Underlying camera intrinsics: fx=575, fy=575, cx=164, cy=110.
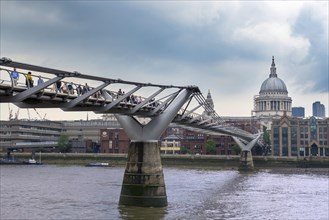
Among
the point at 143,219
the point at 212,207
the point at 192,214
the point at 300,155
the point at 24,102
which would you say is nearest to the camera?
the point at 24,102

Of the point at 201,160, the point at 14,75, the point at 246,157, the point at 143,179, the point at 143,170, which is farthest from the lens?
the point at 201,160

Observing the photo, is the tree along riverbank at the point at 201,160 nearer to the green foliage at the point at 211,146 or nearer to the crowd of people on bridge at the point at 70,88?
the green foliage at the point at 211,146

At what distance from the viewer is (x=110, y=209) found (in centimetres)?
3884

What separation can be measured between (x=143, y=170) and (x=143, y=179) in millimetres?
629

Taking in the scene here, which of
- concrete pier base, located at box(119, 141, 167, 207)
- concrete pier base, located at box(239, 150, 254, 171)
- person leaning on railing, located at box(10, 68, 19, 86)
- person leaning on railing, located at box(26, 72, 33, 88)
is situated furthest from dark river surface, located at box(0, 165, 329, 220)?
concrete pier base, located at box(239, 150, 254, 171)

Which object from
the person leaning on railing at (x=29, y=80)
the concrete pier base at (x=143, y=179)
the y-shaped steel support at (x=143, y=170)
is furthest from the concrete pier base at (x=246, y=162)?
the person leaning on railing at (x=29, y=80)

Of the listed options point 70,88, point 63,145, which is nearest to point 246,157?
point 63,145

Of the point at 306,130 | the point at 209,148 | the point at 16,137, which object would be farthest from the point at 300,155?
the point at 16,137

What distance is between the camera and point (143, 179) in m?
39.6

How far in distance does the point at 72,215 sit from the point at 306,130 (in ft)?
382

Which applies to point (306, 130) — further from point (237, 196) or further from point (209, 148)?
point (237, 196)

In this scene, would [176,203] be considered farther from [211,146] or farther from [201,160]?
[211,146]

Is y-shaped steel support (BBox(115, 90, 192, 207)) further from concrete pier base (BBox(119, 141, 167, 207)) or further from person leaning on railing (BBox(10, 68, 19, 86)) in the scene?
person leaning on railing (BBox(10, 68, 19, 86))

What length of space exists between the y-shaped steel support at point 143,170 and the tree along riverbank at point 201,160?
3310 inches
